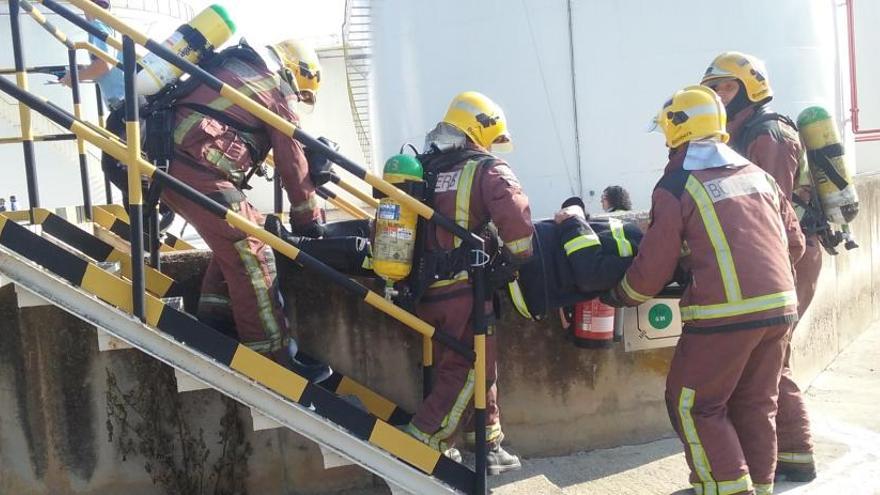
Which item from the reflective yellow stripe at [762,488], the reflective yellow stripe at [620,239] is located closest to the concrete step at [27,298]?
the reflective yellow stripe at [620,239]

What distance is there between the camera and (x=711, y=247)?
3264 mm

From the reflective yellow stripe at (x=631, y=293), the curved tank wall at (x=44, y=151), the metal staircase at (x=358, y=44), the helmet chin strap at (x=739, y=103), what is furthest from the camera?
the curved tank wall at (x=44, y=151)

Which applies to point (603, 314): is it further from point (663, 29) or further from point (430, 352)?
point (663, 29)

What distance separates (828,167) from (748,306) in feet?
5.54

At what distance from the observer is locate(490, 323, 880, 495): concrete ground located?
3.96m

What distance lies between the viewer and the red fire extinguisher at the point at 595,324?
161 inches

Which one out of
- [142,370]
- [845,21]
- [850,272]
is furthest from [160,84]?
[845,21]

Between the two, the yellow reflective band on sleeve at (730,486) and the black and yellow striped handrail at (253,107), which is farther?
the yellow reflective band on sleeve at (730,486)

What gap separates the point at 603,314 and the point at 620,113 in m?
3.32

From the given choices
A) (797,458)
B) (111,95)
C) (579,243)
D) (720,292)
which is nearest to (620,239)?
(579,243)

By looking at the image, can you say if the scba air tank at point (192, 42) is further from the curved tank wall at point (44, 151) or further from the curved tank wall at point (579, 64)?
the curved tank wall at point (44, 151)

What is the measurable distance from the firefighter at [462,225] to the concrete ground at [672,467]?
1.68ft

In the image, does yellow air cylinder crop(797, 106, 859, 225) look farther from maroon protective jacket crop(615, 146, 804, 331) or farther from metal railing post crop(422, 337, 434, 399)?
metal railing post crop(422, 337, 434, 399)

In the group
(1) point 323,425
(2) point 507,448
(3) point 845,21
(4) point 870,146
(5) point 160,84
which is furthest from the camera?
(4) point 870,146
